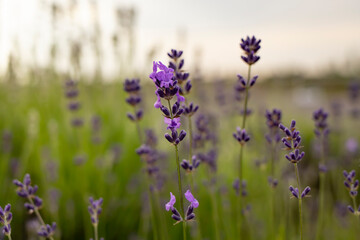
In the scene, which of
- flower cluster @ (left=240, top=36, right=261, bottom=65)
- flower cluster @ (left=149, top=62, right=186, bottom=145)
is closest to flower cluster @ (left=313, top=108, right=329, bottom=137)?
flower cluster @ (left=240, top=36, right=261, bottom=65)

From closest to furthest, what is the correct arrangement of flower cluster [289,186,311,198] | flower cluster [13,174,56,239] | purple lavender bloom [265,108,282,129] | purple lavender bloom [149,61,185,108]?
purple lavender bloom [149,61,185,108], flower cluster [289,186,311,198], flower cluster [13,174,56,239], purple lavender bloom [265,108,282,129]

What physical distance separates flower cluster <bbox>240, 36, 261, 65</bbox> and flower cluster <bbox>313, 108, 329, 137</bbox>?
65 centimetres

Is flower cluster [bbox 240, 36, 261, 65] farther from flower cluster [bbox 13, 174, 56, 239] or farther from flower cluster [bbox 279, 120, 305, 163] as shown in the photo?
flower cluster [bbox 13, 174, 56, 239]

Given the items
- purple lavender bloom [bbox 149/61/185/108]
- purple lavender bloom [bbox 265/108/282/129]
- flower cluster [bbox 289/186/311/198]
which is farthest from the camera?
purple lavender bloom [bbox 265/108/282/129]

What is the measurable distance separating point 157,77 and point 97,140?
91.8 inches

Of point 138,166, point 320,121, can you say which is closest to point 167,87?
point 320,121

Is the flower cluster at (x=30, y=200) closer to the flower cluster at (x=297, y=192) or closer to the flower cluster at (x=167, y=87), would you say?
the flower cluster at (x=167, y=87)

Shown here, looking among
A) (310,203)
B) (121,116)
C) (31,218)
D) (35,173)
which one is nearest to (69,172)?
(35,173)

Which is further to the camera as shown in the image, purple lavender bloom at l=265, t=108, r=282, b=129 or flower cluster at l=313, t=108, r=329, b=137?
flower cluster at l=313, t=108, r=329, b=137

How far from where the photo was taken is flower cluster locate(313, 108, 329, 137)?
6.34 feet

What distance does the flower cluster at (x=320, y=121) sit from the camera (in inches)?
76.0

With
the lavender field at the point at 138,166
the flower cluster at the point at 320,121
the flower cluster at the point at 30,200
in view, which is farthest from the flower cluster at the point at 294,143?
the flower cluster at the point at 30,200

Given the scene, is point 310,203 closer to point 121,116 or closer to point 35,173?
point 121,116

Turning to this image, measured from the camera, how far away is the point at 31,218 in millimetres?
3148
